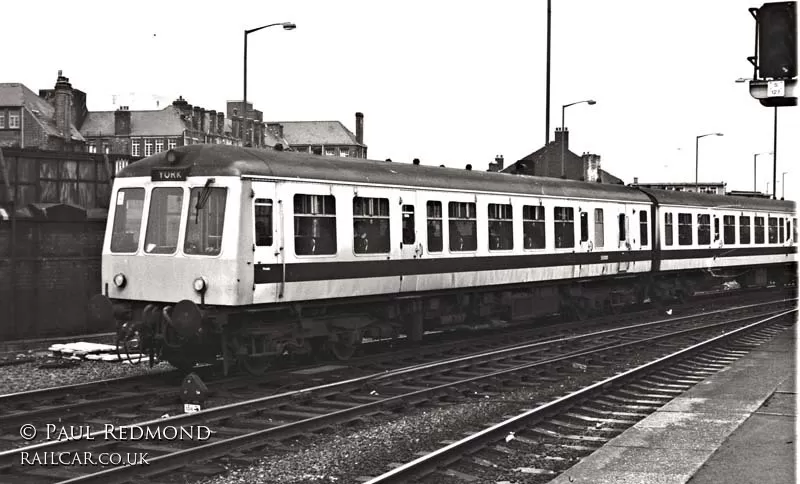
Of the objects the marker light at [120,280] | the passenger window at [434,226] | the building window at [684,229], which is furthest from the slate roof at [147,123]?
the marker light at [120,280]

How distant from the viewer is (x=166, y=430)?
916 cm

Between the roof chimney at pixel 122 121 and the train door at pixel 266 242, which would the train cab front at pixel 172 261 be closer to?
the train door at pixel 266 242

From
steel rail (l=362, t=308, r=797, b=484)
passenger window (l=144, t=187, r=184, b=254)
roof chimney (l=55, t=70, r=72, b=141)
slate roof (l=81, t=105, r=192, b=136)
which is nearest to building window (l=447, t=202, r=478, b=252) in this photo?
steel rail (l=362, t=308, r=797, b=484)

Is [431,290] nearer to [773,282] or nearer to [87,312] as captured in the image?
[87,312]

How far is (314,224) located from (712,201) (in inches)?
699

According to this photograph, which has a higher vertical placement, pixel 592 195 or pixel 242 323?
pixel 592 195

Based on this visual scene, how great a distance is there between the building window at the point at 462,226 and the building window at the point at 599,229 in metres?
5.18

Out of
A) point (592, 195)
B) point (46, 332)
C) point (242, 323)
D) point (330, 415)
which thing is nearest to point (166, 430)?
point (330, 415)

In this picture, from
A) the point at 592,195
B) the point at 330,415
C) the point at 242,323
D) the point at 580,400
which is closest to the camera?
the point at 330,415

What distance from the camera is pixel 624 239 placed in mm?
22547

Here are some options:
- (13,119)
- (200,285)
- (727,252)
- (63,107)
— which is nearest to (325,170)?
(200,285)

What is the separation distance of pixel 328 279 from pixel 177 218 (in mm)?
2264

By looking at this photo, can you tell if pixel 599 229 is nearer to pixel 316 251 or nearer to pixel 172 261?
pixel 316 251

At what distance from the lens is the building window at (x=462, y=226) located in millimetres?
16266
